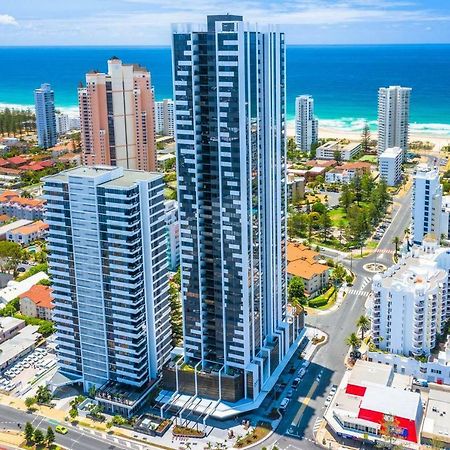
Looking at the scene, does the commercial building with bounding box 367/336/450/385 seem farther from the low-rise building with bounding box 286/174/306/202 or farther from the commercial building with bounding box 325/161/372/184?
the commercial building with bounding box 325/161/372/184

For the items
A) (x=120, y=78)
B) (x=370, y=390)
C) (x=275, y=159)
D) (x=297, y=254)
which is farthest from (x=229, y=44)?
(x=120, y=78)

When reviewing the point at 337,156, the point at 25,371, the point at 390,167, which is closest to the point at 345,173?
the point at 390,167

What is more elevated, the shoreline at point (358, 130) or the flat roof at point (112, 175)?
the flat roof at point (112, 175)

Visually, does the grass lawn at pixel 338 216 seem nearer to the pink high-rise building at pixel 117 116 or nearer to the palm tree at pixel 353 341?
the pink high-rise building at pixel 117 116

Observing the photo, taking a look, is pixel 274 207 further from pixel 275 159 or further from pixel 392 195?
pixel 392 195

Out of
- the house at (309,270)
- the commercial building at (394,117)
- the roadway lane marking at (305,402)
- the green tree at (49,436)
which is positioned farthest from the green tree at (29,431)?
the commercial building at (394,117)

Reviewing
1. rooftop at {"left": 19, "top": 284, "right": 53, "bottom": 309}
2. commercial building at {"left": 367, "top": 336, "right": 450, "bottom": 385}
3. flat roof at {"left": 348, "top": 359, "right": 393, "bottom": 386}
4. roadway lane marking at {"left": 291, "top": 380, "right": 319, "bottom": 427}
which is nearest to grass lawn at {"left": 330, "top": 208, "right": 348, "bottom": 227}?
commercial building at {"left": 367, "top": 336, "right": 450, "bottom": 385}
